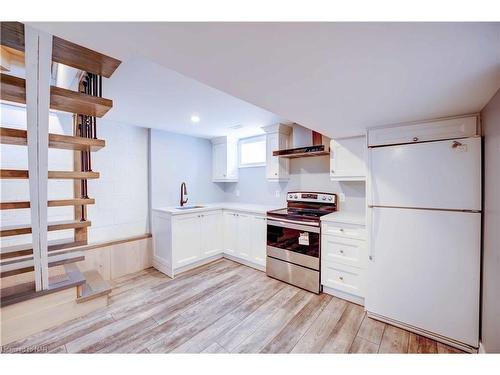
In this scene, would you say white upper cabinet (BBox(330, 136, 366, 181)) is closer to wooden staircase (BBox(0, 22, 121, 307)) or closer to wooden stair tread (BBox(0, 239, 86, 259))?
wooden staircase (BBox(0, 22, 121, 307))

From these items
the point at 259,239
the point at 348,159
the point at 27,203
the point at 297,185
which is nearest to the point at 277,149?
the point at 297,185

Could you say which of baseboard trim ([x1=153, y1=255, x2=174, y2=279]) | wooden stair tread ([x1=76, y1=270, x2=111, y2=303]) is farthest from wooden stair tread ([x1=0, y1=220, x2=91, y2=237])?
baseboard trim ([x1=153, y1=255, x2=174, y2=279])

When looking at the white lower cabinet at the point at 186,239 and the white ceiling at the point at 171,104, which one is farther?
the white lower cabinet at the point at 186,239

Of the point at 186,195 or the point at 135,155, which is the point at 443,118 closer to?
the point at 186,195

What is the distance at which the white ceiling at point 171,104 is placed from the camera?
5.62 ft

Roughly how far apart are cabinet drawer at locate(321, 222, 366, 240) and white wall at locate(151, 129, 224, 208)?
2478mm

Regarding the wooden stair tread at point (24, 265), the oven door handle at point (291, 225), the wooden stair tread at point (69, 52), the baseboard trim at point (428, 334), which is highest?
the wooden stair tread at point (69, 52)

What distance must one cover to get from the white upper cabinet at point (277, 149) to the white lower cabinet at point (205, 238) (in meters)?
0.74

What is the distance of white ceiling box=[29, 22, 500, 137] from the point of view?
2.30ft

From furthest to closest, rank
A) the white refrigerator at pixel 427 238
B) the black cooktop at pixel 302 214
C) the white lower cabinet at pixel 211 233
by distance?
the white lower cabinet at pixel 211 233 < the black cooktop at pixel 302 214 < the white refrigerator at pixel 427 238

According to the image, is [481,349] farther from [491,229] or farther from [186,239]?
[186,239]

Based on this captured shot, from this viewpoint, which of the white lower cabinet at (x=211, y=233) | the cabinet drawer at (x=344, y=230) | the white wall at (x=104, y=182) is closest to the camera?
the cabinet drawer at (x=344, y=230)

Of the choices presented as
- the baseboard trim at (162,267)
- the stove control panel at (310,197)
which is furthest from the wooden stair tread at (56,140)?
the stove control panel at (310,197)

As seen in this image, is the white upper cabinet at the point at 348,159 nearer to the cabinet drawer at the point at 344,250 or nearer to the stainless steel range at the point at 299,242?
the stainless steel range at the point at 299,242
